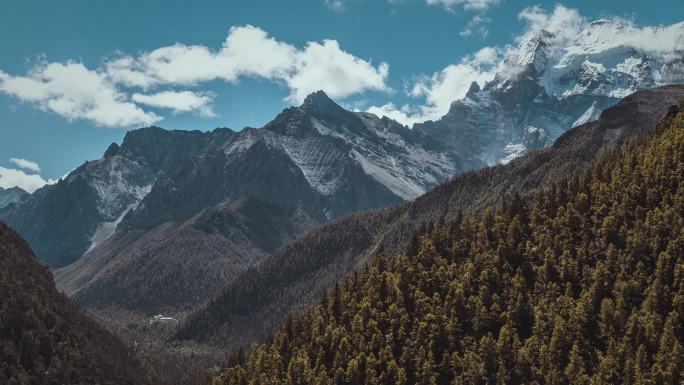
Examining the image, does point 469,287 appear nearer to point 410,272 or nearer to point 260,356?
point 410,272

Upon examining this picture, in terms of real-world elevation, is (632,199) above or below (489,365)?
above

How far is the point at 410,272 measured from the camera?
650 feet

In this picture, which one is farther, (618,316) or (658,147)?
(658,147)

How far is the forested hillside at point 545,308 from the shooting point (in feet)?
449

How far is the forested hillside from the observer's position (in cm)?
13688

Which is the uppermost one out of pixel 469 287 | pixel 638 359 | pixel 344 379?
pixel 469 287

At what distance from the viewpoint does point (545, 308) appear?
6083 inches

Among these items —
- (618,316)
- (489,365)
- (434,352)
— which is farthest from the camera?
(434,352)

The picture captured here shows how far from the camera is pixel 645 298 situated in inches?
5728

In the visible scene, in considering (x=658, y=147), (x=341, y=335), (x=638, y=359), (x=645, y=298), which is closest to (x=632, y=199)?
(x=658, y=147)

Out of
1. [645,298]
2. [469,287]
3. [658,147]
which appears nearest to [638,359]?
[645,298]

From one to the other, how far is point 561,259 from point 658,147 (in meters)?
50.3

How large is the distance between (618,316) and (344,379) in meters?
65.1

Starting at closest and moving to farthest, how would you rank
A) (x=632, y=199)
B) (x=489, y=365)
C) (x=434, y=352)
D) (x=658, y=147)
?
1. (x=489, y=365)
2. (x=434, y=352)
3. (x=632, y=199)
4. (x=658, y=147)
